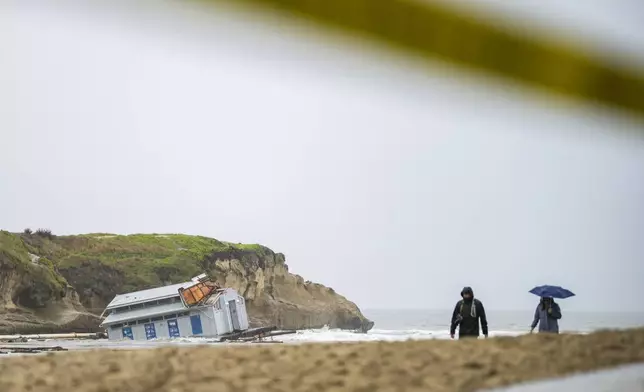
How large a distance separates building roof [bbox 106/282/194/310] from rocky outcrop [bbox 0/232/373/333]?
0.13 ft

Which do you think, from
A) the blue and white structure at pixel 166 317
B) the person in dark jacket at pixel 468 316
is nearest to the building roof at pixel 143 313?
the blue and white structure at pixel 166 317

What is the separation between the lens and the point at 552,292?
10.0 ft

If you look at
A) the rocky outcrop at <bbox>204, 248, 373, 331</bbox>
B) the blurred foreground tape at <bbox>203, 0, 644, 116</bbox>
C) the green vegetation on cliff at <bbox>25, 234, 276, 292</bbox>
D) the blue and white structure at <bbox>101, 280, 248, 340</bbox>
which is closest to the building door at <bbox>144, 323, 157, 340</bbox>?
the blue and white structure at <bbox>101, 280, 248, 340</bbox>

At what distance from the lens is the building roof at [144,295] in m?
3.39

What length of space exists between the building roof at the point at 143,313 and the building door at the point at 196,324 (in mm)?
81

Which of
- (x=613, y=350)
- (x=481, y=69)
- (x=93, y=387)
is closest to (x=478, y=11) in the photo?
(x=481, y=69)

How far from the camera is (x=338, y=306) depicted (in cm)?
331

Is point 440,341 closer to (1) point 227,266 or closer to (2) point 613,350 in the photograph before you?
(2) point 613,350

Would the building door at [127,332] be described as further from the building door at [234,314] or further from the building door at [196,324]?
the building door at [234,314]

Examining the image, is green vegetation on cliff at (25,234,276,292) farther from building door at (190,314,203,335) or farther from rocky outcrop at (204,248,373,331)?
building door at (190,314,203,335)

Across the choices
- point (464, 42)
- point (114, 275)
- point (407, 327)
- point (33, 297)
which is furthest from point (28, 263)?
point (464, 42)

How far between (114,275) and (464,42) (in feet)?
11.7

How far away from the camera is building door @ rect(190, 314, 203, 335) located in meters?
3.35

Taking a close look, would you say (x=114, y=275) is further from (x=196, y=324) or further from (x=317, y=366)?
(x=317, y=366)
